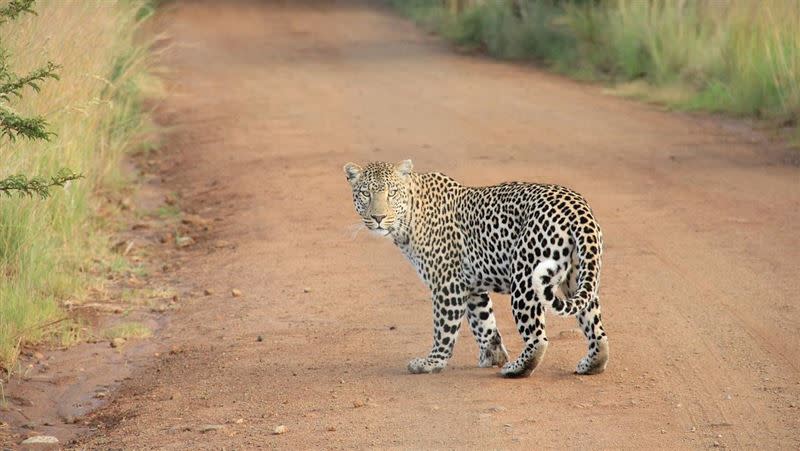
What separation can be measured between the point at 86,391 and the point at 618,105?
11.1 meters

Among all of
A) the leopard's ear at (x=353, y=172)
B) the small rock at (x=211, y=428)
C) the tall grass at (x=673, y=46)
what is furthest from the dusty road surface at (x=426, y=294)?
the leopard's ear at (x=353, y=172)

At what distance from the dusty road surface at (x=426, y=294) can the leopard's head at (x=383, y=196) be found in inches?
33.6

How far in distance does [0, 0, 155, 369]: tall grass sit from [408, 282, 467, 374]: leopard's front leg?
2762 millimetres

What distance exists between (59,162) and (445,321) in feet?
14.8

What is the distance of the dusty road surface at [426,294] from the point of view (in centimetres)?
684

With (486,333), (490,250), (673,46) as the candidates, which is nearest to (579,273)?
(490,250)

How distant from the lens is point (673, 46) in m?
19.0

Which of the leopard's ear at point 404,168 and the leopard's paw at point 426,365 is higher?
the leopard's ear at point 404,168

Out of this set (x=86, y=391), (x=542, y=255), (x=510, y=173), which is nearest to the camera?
(x=542, y=255)

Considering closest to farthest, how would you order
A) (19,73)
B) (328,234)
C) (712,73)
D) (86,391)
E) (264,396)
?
(264,396), (86,391), (19,73), (328,234), (712,73)

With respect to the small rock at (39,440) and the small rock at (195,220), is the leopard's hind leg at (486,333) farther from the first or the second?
the small rock at (195,220)

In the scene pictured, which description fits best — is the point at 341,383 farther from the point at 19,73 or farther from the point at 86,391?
the point at 19,73

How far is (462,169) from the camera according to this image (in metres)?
13.7

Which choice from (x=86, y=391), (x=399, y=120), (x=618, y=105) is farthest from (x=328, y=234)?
(x=618, y=105)
